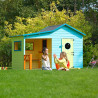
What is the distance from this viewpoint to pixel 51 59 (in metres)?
19.6

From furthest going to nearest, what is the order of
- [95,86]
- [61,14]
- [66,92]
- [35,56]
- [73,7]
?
[73,7] → [61,14] → [35,56] → [95,86] → [66,92]

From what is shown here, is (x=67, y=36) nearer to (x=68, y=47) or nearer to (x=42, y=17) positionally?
(x=68, y=47)

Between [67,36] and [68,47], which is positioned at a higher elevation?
[67,36]

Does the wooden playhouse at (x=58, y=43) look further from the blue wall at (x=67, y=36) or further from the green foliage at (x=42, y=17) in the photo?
the green foliage at (x=42, y=17)

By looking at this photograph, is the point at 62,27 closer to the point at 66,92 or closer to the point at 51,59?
the point at 51,59

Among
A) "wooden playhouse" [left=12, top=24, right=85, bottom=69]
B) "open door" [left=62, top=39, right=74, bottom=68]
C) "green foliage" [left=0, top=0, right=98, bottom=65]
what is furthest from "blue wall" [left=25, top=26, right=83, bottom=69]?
"green foliage" [left=0, top=0, right=98, bottom=65]

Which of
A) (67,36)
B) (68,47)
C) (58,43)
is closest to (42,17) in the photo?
(67,36)

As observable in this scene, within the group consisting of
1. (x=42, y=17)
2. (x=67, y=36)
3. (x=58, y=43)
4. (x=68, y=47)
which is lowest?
(x=68, y=47)

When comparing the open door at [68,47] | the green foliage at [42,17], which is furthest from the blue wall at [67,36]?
the green foliage at [42,17]

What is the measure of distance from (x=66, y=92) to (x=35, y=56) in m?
13.6

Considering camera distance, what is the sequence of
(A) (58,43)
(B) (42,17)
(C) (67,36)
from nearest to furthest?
(A) (58,43) < (C) (67,36) < (B) (42,17)

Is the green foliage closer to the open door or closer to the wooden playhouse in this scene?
the wooden playhouse

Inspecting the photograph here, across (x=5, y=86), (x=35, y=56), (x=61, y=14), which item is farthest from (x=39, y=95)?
(x=61, y=14)

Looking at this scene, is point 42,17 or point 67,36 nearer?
point 67,36
